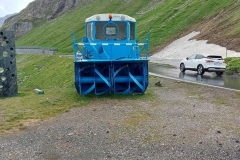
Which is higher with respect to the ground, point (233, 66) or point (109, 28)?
point (109, 28)

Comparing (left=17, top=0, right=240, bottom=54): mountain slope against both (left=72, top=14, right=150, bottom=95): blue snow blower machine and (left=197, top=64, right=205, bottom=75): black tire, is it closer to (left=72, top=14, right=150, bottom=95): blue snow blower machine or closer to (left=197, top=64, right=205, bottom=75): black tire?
(left=197, top=64, right=205, bottom=75): black tire

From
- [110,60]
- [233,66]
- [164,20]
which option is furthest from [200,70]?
[164,20]

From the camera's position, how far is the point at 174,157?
25.9ft

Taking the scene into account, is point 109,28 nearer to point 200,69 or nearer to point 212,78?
point 212,78

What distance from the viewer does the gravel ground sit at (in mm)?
8164

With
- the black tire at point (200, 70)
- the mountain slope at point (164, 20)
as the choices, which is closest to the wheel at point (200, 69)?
the black tire at point (200, 70)

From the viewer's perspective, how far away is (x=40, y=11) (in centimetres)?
14300

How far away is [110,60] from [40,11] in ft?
442

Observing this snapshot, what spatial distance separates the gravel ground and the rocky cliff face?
386ft

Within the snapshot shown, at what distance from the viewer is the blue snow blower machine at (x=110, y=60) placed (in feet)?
51.0

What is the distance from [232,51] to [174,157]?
3322 centimetres

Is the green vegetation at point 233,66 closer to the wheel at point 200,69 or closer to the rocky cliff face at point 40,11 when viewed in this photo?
the wheel at point 200,69

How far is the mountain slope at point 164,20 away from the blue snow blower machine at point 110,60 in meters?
25.7

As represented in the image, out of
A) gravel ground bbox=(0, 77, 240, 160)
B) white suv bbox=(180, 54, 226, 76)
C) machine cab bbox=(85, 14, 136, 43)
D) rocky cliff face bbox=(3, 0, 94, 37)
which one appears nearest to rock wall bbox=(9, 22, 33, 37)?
rocky cliff face bbox=(3, 0, 94, 37)
